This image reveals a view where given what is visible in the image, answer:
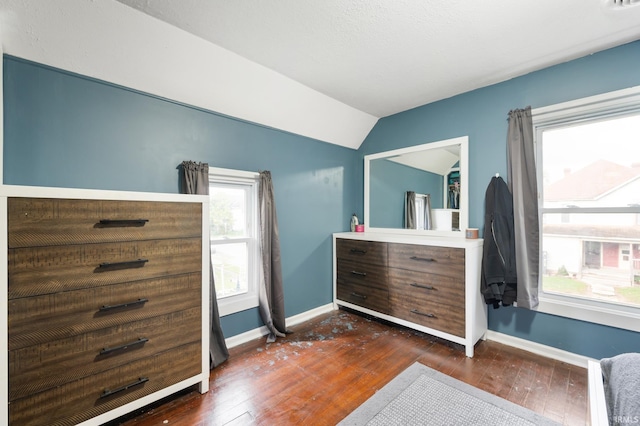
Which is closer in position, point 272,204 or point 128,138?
point 128,138

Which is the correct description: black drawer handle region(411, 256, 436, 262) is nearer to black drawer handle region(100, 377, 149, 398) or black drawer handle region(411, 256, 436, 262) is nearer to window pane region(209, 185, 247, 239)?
window pane region(209, 185, 247, 239)

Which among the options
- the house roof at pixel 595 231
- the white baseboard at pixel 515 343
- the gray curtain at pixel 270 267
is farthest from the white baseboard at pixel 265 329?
the house roof at pixel 595 231

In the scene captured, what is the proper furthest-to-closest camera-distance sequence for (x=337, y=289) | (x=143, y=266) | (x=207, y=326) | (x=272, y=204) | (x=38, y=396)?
1. (x=337, y=289)
2. (x=272, y=204)
3. (x=207, y=326)
4. (x=143, y=266)
5. (x=38, y=396)

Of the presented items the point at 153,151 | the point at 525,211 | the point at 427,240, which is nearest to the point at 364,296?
the point at 427,240

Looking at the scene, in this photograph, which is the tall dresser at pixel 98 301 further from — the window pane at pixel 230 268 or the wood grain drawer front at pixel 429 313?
the wood grain drawer front at pixel 429 313

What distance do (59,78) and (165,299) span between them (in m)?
1.53

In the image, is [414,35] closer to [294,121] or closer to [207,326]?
[294,121]

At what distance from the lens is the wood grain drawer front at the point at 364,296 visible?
2.85 meters

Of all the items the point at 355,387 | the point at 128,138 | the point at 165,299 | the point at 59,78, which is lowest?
the point at 355,387

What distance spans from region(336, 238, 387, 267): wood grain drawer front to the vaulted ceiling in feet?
5.36

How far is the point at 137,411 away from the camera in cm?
165

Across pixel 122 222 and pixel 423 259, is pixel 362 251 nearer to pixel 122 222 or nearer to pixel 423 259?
pixel 423 259

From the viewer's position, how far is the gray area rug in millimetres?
1563

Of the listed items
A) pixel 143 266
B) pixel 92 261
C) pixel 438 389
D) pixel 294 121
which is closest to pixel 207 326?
pixel 143 266
